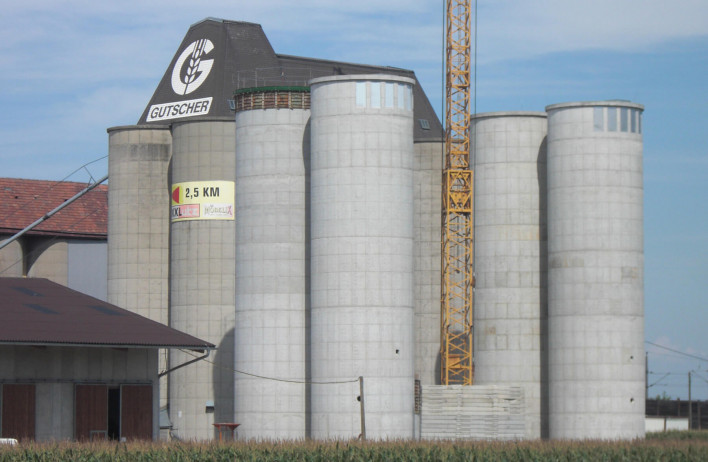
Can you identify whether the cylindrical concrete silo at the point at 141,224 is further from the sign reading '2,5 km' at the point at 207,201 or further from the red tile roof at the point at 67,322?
the red tile roof at the point at 67,322

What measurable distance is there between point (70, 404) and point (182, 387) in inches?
1141

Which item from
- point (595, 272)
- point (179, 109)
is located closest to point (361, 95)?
point (595, 272)

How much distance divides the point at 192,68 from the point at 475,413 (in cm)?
4491

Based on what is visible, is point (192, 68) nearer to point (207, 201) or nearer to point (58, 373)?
point (207, 201)

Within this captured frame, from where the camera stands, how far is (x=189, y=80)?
111m

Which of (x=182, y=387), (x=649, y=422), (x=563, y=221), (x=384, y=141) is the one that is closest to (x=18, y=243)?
(x=182, y=387)

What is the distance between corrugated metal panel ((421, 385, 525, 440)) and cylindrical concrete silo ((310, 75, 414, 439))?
2787 mm

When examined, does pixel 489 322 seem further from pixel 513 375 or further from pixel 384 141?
pixel 384 141

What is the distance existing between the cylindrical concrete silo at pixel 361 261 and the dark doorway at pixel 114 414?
19173 millimetres

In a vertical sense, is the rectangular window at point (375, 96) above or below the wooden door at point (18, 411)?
above

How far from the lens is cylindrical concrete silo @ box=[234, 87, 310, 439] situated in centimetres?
8388

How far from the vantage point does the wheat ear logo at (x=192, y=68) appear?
11031cm

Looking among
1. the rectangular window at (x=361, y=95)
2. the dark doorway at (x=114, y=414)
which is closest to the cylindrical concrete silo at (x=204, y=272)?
the rectangular window at (x=361, y=95)

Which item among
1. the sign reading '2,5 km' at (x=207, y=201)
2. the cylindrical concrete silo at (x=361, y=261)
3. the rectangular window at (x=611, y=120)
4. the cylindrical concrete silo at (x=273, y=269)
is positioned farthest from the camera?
the sign reading '2,5 km' at (x=207, y=201)
